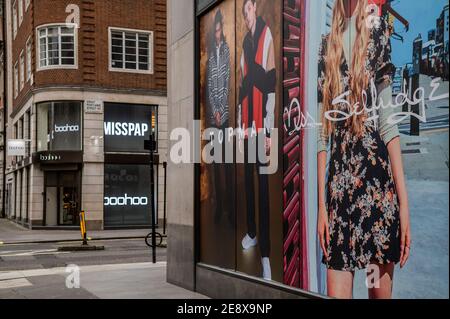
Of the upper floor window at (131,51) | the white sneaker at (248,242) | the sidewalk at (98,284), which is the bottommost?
the sidewalk at (98,284)

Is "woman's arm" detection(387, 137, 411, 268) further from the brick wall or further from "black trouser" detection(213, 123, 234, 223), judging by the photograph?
the brick wall

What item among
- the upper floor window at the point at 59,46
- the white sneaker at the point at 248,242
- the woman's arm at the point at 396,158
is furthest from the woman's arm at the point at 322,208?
the upper floor window at the point at 59,46

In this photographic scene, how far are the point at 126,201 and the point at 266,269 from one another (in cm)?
2211

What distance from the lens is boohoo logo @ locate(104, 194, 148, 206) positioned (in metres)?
28.8

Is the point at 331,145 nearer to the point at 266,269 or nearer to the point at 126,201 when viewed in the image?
the point at 266,269

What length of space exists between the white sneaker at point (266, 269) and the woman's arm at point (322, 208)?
1.29m

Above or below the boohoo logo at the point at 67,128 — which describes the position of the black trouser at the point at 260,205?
below

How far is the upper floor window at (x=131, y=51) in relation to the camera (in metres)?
29.6

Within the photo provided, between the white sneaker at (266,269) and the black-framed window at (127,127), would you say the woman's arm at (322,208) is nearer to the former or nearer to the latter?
the white sneaker at (266,269)

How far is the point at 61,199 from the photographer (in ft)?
96.2

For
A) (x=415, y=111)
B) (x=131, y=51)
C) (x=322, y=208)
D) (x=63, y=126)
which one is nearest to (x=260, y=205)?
(x=322, y=208)

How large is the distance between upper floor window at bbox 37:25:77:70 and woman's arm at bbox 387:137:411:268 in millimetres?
25511
